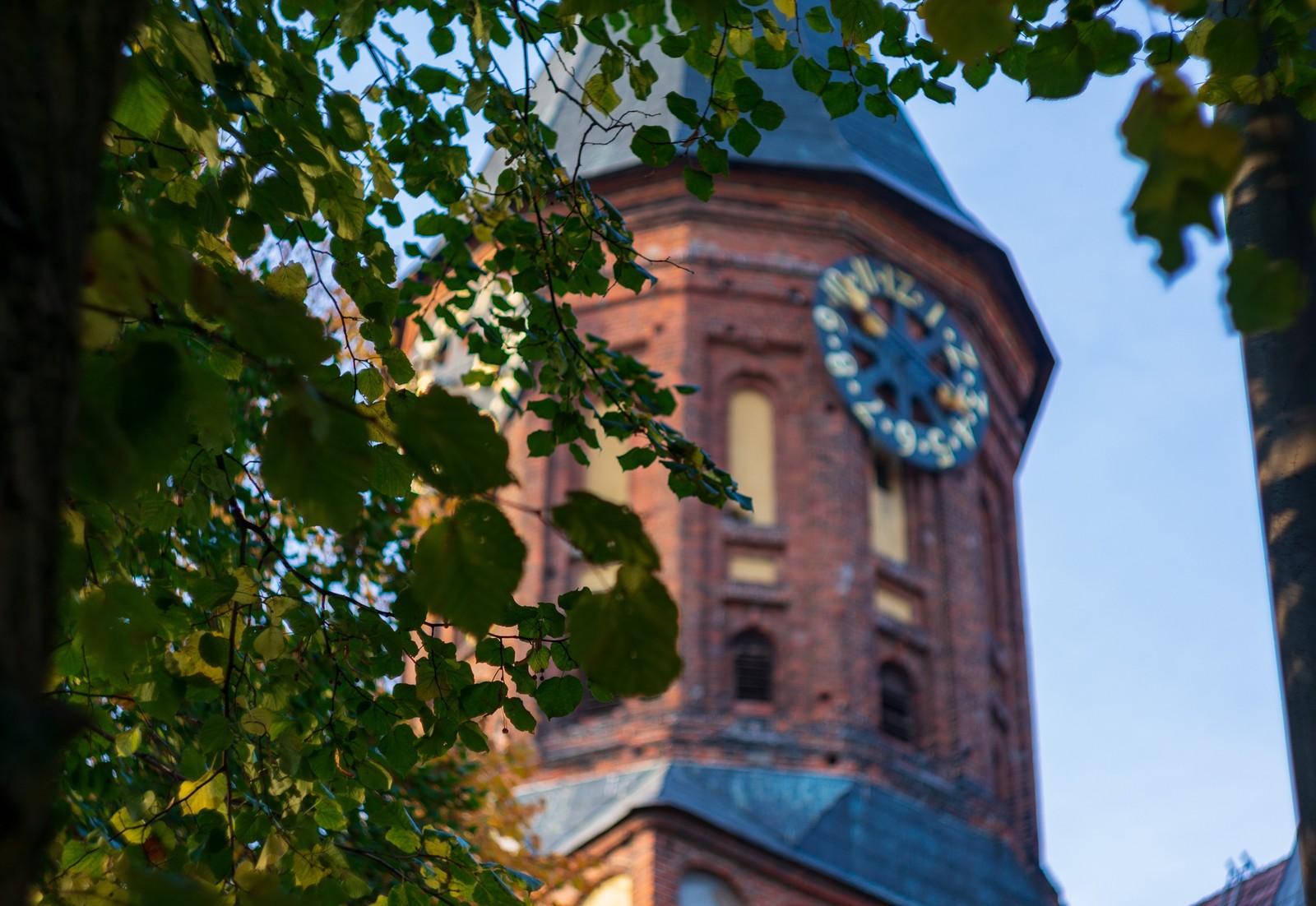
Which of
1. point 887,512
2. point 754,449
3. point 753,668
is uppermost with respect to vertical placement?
point 754,449

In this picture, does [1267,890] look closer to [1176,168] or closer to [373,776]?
[373,776]

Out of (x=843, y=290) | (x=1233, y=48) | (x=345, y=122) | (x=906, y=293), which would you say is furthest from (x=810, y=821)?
(x=1233, y=48)

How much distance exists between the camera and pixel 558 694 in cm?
437

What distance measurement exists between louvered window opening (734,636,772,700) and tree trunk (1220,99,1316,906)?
1524 centimetres

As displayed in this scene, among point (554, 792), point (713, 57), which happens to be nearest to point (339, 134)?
point (713, 57)

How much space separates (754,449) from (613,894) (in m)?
5.95

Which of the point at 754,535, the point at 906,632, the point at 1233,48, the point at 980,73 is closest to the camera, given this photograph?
the point at 1233,48

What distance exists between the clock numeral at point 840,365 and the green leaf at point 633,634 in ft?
62.8

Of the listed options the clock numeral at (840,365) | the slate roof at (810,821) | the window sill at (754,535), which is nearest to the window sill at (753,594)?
the window sill at (754,535)

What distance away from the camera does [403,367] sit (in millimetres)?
4582

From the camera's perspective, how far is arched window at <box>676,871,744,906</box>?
16.7m

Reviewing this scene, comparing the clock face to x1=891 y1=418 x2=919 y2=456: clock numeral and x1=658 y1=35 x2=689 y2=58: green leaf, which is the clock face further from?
x1=658 y1=35 x2=689 y2=58: green leaf

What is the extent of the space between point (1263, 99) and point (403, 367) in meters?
2.17

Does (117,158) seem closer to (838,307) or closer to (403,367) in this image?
(403,367)
